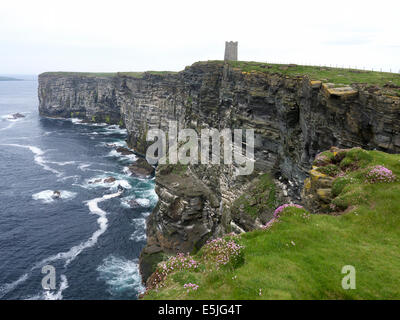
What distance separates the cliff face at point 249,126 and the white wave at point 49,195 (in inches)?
1081

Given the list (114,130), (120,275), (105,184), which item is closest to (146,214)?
(120,275)

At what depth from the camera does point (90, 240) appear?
5744cm

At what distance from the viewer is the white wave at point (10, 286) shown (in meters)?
43.3

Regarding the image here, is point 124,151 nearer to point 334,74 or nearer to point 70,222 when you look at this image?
point 70,222

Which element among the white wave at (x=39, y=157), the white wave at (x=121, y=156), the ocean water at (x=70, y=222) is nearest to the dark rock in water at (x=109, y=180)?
the ocean water at (x=70, y=222)

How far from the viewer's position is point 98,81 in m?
160

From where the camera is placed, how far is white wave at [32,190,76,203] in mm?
72988

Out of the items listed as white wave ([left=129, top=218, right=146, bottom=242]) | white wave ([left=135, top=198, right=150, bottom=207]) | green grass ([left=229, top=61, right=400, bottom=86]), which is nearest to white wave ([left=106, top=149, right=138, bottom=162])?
white wave ([left=135, top=198, right=150, bottom=207])

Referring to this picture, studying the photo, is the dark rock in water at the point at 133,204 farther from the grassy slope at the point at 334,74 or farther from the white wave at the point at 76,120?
the white wave at the point at 76,120

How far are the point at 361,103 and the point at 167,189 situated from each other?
130ft

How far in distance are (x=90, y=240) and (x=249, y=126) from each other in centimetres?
3953

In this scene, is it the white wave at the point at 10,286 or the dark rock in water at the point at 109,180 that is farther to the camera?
the dark rock in water at the point at 109,180

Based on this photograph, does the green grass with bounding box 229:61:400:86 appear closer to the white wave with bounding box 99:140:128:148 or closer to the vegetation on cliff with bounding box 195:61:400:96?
the vegetation on cliff with bounding box 195:61:400:96
